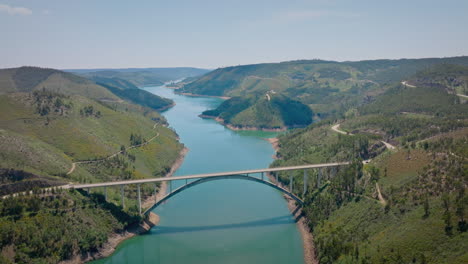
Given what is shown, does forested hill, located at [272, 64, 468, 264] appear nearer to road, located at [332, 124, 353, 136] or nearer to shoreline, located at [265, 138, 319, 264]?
shoreline, located at [265, 138, 319, 264]

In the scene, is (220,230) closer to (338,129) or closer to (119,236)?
(119,236)

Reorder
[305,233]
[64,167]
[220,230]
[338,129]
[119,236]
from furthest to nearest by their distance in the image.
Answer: [338,129], [64,167], [220,230], [305,233], [119,236]

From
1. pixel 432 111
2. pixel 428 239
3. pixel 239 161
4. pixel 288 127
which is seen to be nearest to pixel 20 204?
pixel 428 239

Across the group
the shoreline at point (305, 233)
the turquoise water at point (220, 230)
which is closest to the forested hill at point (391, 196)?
the shoreline at point (305, 233)

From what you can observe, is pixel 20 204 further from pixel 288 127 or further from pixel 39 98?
pixel 288 127

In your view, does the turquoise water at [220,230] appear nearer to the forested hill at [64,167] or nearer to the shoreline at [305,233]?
the shoreline at [305,233]

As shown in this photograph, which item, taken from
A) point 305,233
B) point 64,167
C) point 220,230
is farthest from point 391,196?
→ point 64,167
